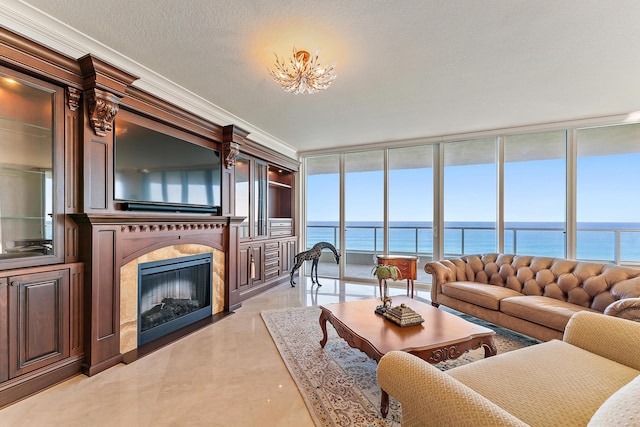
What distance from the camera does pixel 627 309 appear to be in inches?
80.7

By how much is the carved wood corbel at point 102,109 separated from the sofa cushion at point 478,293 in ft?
12.4

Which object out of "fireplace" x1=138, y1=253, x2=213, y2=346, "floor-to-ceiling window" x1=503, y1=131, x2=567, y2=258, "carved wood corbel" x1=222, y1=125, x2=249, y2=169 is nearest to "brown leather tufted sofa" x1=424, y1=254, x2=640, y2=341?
"floor-to-ceiling window" x1=503, y1=131, x2=567, y2=258

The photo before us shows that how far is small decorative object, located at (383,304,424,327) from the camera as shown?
2125mm

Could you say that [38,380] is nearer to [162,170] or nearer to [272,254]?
[162,170]

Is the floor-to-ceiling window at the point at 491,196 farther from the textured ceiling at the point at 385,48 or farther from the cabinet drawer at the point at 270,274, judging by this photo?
the cabinet drawer at the point at 270,274

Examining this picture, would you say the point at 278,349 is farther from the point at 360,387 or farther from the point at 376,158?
the point at 376,158

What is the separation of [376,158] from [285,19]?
12.2 ft

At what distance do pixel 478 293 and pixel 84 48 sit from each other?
13.7ft

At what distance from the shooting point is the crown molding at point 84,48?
70.5 inches

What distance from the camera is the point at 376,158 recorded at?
5.36 meters

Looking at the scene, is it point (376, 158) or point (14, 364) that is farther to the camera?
point (376, 158)

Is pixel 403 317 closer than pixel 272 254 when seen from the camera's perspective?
Yes

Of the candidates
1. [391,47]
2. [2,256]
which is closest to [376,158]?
[391,47]

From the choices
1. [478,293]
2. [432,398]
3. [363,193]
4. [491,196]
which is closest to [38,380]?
[432,398]
